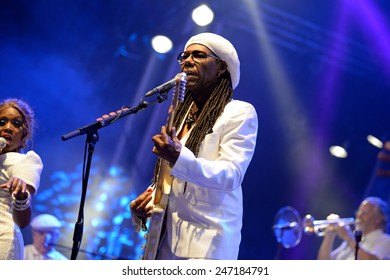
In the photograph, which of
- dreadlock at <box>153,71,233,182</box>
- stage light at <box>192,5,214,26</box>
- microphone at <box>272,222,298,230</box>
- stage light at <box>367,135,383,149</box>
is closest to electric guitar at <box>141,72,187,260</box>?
dreadlock at <box>153,71,233,182</box>

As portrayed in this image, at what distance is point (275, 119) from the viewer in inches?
408

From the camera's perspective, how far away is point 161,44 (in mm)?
9367

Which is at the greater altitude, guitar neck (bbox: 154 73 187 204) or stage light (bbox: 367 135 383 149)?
stage light (bbox: 367 135 383 149)

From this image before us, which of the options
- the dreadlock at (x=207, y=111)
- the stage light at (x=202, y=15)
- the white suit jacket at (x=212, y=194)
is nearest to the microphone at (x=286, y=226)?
the stage light at (x=202, y=15)

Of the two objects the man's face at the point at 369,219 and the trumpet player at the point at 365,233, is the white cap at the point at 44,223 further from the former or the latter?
the man's face at the point at 369,219

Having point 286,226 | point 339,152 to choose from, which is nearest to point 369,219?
point 286,226

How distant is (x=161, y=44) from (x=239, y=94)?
1.77 meters

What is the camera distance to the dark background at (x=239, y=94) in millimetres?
8836

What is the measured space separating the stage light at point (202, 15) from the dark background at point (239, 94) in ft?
0.34

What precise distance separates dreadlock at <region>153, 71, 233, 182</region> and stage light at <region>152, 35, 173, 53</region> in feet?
18.7

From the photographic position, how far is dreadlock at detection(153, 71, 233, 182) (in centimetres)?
334

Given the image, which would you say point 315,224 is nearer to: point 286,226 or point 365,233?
point 286,226

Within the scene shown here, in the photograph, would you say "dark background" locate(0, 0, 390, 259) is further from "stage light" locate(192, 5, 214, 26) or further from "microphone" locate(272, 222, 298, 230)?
"microphone" locate(272, 222, 298, 230)

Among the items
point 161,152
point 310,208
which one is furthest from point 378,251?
point 161,152
